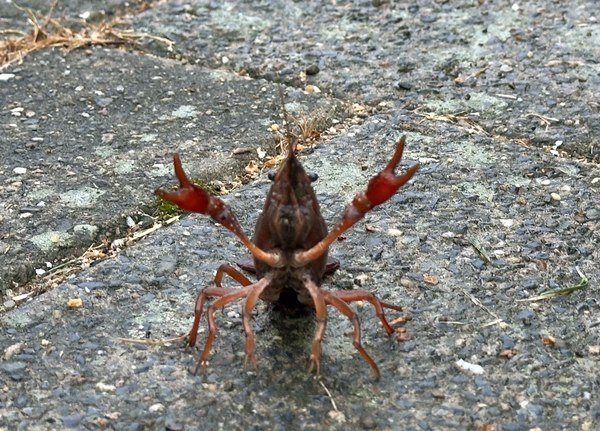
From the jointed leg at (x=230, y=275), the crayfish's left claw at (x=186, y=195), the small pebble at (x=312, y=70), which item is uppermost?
the crayfish's left claw at (x=186, y=195)

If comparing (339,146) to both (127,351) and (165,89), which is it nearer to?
(165,89)

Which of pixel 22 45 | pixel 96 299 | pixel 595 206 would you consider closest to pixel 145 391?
pixel 96 299

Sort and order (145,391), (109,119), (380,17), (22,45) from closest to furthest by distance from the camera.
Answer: (145,391) → (109,119) → (22,45) → (380,17)

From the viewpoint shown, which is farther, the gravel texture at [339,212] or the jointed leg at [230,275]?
the jointed leg at [230,275]

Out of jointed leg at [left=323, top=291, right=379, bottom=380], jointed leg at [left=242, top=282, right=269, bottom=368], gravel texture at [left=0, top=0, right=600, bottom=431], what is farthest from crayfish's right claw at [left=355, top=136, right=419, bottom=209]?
gravel texture at [left=0, top=0, right=600, bottom=431]

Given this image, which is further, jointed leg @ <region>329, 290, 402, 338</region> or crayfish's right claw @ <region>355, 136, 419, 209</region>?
jointed leg @ <region>329, 290, 402, 338</region>

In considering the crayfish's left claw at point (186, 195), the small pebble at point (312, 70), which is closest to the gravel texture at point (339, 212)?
the small pebble at point (312, 70)

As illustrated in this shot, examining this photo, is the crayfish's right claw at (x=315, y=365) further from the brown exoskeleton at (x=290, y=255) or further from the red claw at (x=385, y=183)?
the red claw at (x=385, y=183)

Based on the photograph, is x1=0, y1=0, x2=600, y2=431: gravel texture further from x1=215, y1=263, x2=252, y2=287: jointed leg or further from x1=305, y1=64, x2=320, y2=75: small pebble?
x1=215, y1=263, x2=252, y2=287: jointed leg
